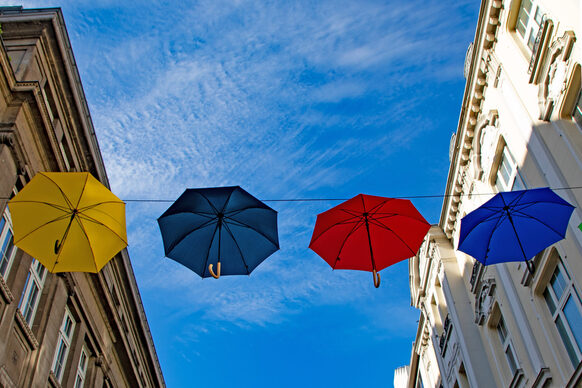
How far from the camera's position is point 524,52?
744 inches

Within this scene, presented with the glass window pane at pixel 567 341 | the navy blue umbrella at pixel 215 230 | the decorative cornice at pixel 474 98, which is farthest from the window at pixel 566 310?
the navy blue umbrella at pixel 215 230

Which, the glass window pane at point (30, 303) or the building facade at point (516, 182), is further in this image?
the glass window pane at point (30, 303)

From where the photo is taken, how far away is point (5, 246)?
16.0 meters

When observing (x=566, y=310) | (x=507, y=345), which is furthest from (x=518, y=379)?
(x=566, y=310)

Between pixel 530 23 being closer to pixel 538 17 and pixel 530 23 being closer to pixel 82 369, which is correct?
pixel 538 17

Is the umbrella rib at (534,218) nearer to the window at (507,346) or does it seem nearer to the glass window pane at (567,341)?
the glass window pane at (567,341)

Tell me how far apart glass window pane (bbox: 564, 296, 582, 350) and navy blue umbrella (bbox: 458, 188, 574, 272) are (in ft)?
12.3

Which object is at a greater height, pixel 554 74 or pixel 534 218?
pixel 554 74

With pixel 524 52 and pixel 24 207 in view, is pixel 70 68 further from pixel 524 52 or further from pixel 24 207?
pixel 524 52

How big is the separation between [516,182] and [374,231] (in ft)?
26.7

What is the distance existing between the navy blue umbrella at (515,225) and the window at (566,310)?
3551mm

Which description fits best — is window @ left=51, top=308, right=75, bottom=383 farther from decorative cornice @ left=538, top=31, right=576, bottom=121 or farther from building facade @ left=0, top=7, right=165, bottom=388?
decorative cornice @ left=538, top=31, right=576, bottom=121

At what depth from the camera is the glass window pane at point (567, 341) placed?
15992 millimetres

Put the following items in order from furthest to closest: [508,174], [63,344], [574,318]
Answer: [508,174]
[63,344]
[574,318]
